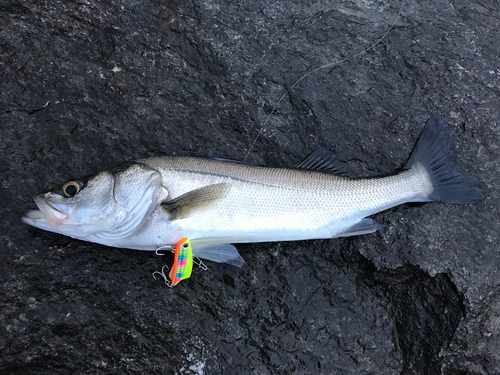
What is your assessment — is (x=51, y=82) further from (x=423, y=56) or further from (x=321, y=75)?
(x=423, y=56)

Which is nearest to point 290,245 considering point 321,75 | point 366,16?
point 321,75

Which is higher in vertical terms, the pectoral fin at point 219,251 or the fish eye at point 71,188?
the fish eye at point 71,188

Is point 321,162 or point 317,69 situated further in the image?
point 317,69

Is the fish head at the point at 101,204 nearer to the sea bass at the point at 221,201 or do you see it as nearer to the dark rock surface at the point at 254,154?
the sea bass at the point at 221,201

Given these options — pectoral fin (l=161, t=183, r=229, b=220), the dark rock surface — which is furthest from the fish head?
the dark rock surface

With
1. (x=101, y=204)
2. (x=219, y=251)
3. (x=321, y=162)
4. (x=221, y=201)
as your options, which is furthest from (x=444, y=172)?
(x=101, y=204)

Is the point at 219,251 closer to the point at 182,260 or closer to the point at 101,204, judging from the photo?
the point at 182,260

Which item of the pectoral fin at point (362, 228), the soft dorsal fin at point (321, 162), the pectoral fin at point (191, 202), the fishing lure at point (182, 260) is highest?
the pectoral fin at point (191, 202)

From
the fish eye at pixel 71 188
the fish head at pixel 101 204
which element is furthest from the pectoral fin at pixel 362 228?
the fish eye at pixel 71 188

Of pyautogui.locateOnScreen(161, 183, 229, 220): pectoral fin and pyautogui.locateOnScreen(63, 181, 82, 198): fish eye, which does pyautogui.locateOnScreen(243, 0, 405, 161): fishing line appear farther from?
pyautogui.locateOnScreen(63, 181, 82, 198): fish eye
